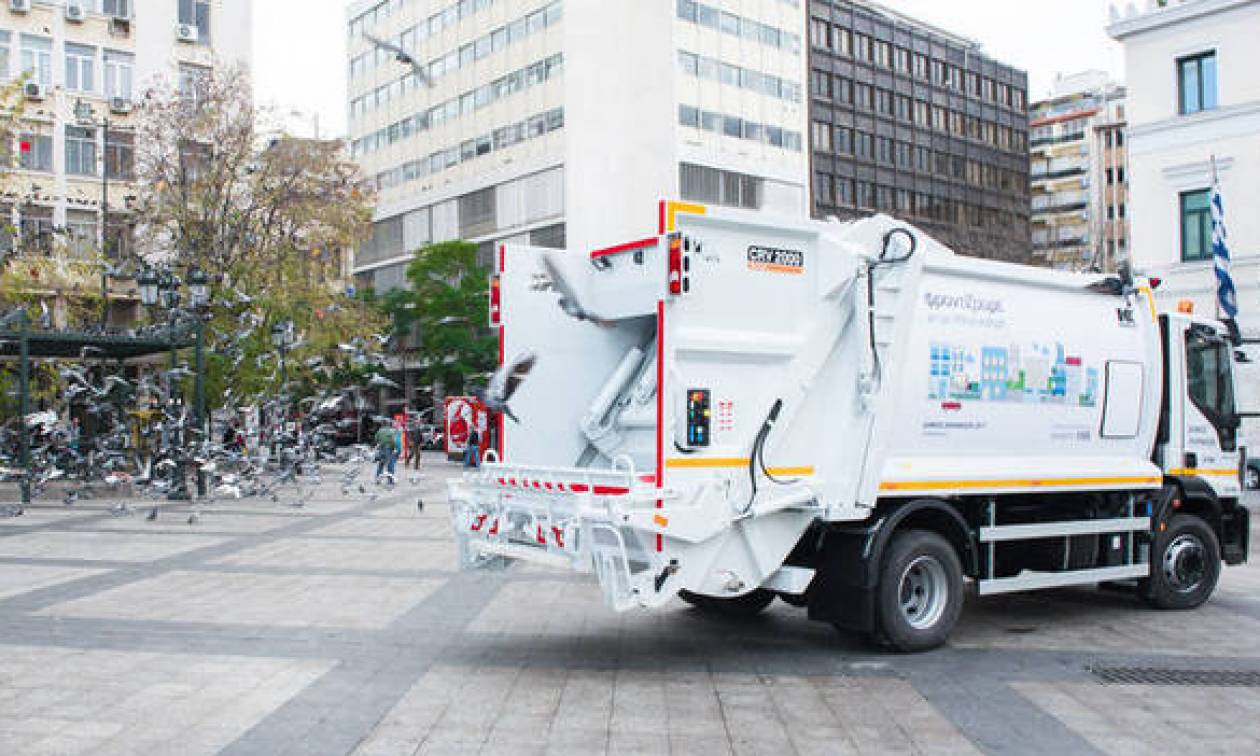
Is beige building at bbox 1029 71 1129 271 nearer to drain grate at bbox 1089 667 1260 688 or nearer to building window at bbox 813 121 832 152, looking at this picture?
building window at bbox 813 121 832 152

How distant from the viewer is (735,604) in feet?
32.4

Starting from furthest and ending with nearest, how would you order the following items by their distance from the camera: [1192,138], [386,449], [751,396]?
[1192,138], [386,449], [751,396]

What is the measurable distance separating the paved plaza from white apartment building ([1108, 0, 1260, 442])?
2136 cm

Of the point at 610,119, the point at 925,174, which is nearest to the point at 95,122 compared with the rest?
the point at 610,119

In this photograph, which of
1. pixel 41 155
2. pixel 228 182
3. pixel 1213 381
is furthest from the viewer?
pixel 41 155

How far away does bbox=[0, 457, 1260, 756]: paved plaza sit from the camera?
610 centimetres

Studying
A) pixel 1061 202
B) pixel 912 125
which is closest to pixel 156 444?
pixel 912 125

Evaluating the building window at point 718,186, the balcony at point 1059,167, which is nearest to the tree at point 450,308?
the building window at point 718,186

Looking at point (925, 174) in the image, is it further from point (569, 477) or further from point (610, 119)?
point (569, 477)

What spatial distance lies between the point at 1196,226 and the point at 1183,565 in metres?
24.8

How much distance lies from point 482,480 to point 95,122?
3620 centimetres

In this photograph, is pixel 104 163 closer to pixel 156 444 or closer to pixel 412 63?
pixel 156 444

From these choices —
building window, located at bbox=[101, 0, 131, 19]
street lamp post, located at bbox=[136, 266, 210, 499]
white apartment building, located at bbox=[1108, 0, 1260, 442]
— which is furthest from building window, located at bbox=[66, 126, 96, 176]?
white apartment building, located at bbox=[1108, 0, 1260, 442]

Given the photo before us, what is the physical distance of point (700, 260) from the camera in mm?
7152
